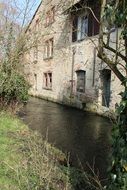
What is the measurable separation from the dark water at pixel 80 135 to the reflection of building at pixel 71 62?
1047 millimetres

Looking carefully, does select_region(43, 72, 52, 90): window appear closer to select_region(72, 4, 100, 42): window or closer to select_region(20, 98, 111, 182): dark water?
select_region(72, 4, 100, 42): window

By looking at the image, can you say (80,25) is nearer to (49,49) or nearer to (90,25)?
(90,25)

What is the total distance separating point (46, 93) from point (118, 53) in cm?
2389

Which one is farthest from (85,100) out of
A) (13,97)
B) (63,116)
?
(13,97)

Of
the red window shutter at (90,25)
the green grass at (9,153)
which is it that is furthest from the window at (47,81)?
the green grass at (9,153)

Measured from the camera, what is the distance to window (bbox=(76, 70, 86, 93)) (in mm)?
20719

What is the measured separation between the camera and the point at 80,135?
1241 cm

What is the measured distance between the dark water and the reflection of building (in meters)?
1.05

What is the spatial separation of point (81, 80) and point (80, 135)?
9019 mm

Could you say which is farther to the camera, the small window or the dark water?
the small window

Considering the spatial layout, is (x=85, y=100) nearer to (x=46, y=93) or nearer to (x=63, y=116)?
(x=63, y=116)

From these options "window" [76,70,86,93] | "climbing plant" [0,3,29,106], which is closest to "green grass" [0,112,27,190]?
"climbing plant" [0,3,29,106]

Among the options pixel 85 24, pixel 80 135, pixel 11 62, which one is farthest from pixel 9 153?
pixel 85 24

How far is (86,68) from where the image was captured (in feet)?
65.6
